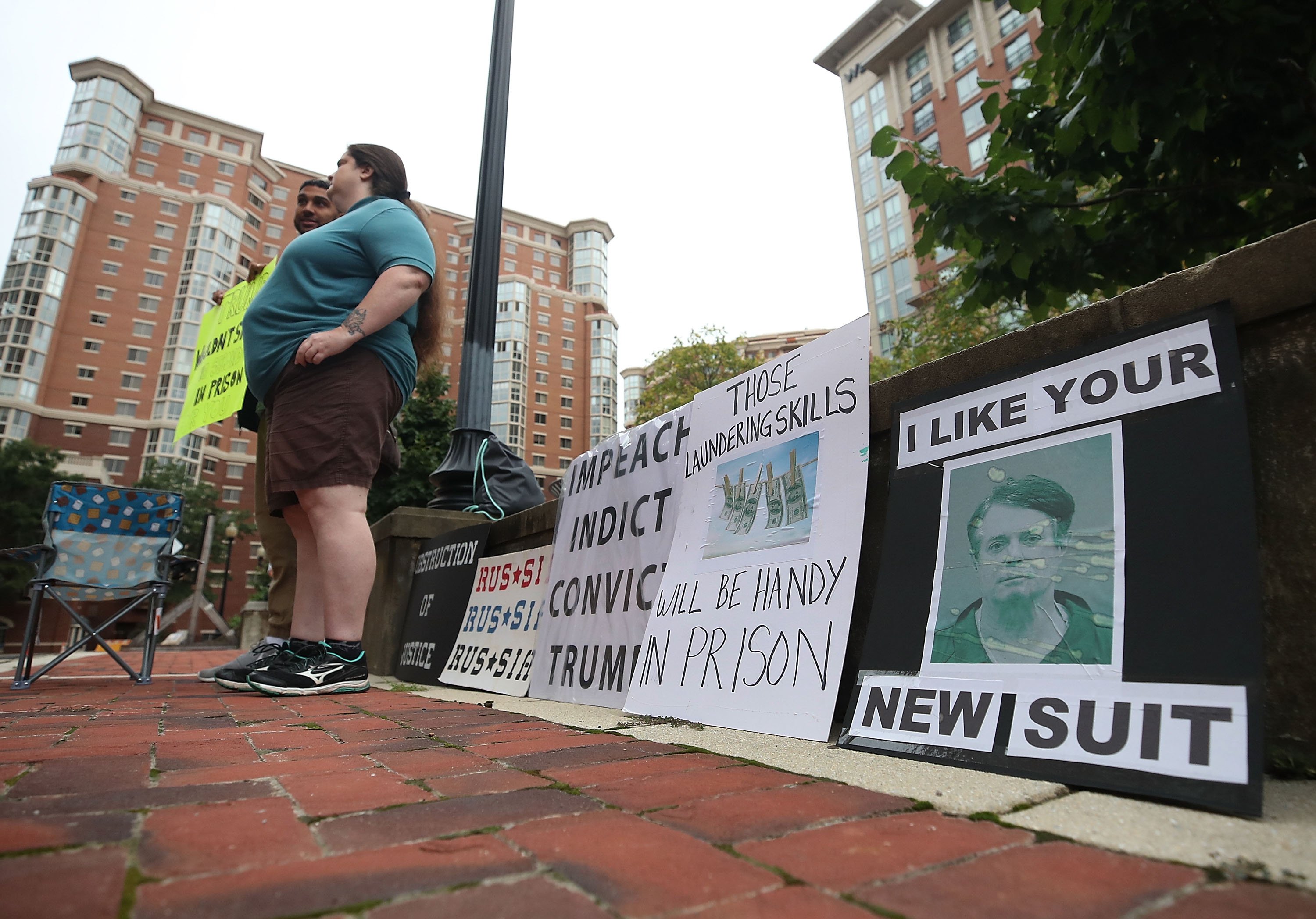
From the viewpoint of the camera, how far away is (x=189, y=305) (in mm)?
53938

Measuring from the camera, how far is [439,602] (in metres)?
4.30

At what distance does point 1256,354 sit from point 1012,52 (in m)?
40.5

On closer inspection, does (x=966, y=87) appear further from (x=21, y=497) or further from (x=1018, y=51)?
(x=21, y=497)

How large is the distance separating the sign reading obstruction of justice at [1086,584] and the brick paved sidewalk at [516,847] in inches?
14.3

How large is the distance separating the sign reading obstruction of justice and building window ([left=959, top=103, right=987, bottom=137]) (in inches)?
1545

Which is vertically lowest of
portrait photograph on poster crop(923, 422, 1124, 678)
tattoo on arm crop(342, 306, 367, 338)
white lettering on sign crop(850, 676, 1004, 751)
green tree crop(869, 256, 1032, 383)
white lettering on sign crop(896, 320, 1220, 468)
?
white lettering on sign crop(850, 676, 1004, 751)

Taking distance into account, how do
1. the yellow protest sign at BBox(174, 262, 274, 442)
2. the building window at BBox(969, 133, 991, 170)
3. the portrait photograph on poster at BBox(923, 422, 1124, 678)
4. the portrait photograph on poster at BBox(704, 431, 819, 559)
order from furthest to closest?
the building window at BBox(969, 133, 991, 170)
the yellow protest sign at BBox(174, 262, 274, 442)
the portrait photograph on poster at BBox(704, 431, 819, 559)
the portrait photograph on poster at BBox(923, 422, 1124, 678)

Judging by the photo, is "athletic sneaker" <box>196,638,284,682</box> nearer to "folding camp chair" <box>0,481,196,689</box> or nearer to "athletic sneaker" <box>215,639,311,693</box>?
"athletic sneaker" <box>215,639,311,693</box>

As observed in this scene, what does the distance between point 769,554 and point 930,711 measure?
767 millimetres

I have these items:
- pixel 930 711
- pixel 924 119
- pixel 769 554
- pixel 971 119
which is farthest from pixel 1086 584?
pixel 924 119

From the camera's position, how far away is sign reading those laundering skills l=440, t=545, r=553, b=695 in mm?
3387

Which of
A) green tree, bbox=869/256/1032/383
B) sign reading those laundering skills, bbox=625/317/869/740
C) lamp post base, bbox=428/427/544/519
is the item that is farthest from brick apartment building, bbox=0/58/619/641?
sign reading those laundering skills, bbox=625/317/869/740

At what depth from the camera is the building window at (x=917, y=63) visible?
38562 millimetres

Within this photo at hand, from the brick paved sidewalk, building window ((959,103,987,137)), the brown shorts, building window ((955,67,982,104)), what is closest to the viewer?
the brick paved sidewalk
